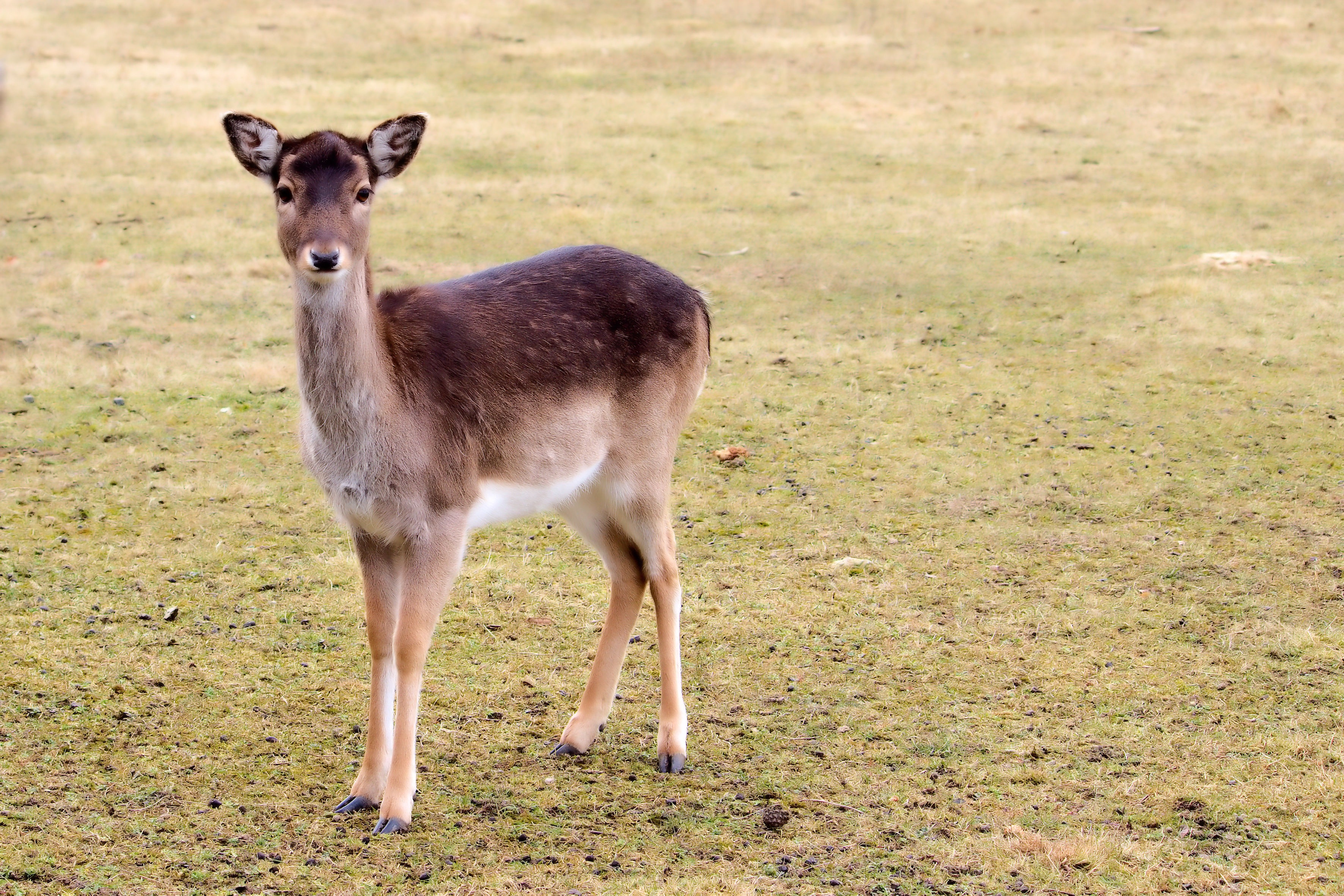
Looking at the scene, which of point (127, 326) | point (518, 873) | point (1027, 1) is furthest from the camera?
point (1027, 1)

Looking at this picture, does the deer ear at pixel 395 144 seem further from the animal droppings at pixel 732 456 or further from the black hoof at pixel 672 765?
the animal droppings at pixel 732 456

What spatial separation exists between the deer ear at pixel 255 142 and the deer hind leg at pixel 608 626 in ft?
6.48

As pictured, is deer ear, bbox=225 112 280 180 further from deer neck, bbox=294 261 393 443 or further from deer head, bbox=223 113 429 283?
deer neck, bbox=294 261 393 443

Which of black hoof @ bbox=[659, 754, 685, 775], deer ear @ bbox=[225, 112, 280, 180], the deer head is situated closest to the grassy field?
black hoof @ bbox=[659, 754, 685, 775]

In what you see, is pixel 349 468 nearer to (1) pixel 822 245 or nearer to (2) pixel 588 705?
(2) pixel 588 705

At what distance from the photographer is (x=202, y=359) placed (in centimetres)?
1198

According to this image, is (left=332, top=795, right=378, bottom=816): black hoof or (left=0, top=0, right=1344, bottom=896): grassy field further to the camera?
(left=332, top=795, right=378, bottom=816): black hoof

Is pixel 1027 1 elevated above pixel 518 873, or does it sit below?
above

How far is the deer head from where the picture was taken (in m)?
5.40

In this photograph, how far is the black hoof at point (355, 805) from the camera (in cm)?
585

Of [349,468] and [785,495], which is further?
[785,495]

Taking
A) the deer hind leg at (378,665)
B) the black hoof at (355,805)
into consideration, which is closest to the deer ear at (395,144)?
the deer hind leg at (378,665)

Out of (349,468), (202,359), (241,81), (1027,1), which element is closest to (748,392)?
(202,359)

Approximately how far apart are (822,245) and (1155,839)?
10.8 meters
